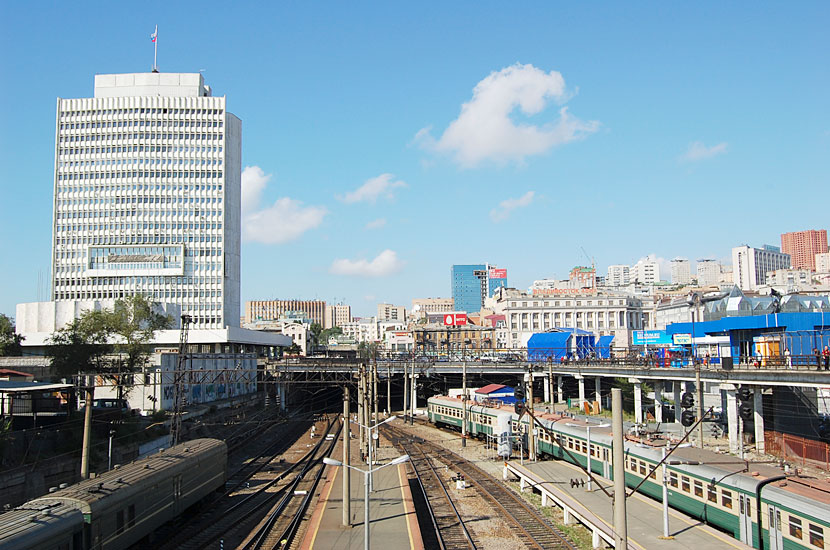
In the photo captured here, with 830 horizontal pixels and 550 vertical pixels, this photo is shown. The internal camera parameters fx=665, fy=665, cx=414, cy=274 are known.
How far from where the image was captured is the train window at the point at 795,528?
64.1 feet

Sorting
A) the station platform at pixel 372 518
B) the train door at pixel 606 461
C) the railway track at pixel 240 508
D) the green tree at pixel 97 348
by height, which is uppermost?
the green tree at pixel 97 348

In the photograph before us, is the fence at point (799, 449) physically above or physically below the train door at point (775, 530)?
below

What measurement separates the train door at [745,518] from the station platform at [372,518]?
10781 millimetres

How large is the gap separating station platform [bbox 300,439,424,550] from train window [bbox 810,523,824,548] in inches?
453

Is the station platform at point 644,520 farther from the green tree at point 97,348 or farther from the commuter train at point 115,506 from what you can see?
the green tree at point 97,348

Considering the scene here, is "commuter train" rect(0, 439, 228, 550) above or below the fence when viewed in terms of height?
above

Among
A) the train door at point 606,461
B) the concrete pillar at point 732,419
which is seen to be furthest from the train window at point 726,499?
the concrete pillar at point 732,419

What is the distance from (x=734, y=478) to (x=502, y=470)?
2089cm

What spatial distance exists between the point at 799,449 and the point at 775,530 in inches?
823

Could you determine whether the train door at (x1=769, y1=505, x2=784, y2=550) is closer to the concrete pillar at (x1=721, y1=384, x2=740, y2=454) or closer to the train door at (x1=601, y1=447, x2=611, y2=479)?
the train door at (x1=601, y1=447, x2=611, y2=479)

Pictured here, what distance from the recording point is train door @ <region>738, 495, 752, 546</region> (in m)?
22.0

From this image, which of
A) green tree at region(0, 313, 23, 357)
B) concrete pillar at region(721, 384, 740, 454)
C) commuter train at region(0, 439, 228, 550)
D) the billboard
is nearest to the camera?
commuter train at region(0, 439, 228, 550)

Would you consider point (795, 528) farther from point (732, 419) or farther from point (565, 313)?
point (565, 313)

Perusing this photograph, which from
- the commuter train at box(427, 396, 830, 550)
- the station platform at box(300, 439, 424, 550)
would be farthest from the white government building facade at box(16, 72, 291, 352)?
the commuter train at box(427, 396, 830, 550)
